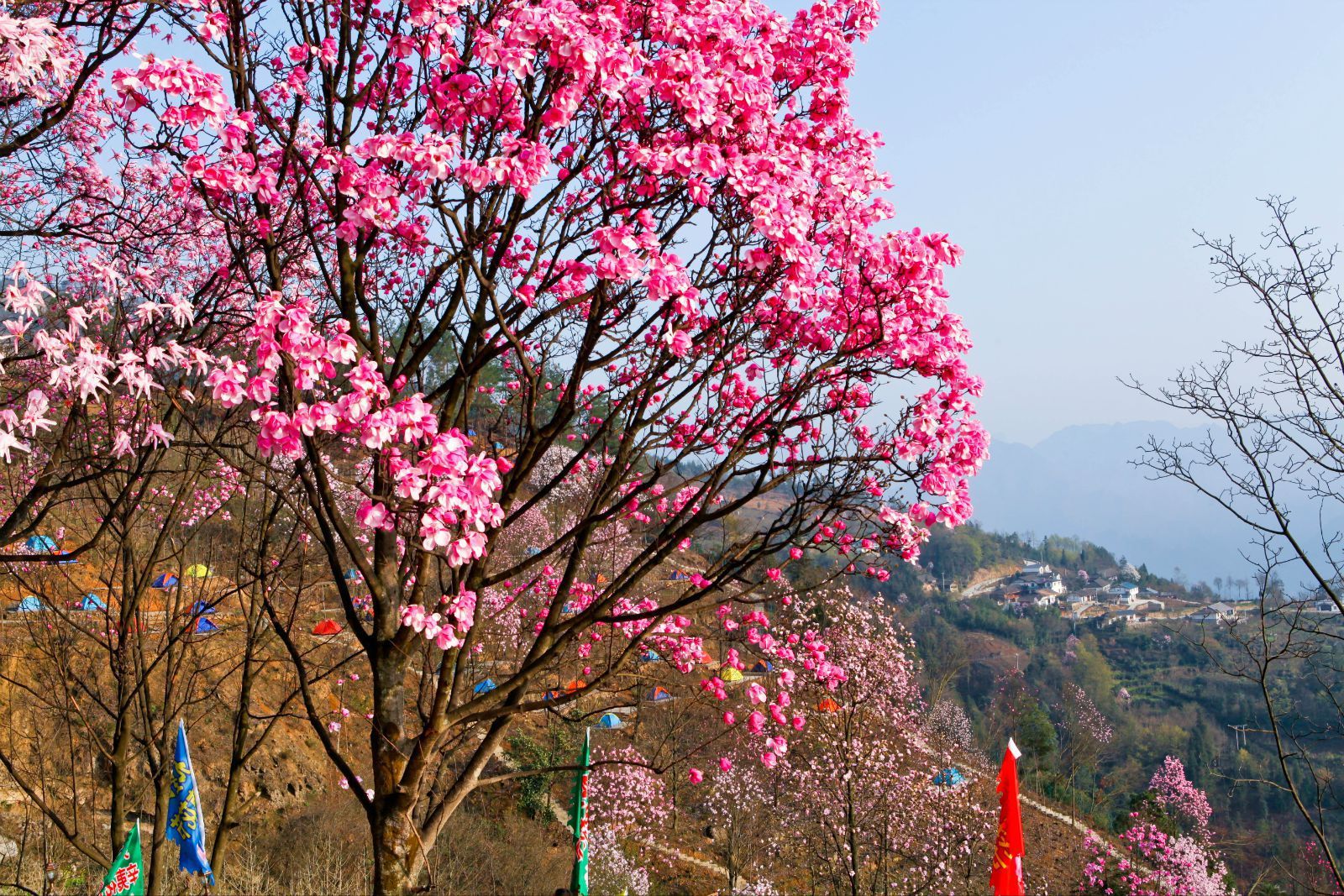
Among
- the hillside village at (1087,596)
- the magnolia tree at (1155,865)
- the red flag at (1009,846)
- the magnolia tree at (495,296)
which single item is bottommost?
the magnolia tree at (1155,865)

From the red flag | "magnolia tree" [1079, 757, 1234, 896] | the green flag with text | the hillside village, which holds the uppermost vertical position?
the hillside village

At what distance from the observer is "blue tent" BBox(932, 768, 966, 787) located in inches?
848

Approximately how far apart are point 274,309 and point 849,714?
1183 centimetres

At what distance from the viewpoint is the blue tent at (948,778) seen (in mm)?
21528

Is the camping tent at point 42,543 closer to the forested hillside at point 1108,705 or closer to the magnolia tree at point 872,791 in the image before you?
the magnolia tree at point 872,791

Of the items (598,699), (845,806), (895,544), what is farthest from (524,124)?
(598,699)

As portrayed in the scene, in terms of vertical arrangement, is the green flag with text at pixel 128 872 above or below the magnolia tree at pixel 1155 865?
above

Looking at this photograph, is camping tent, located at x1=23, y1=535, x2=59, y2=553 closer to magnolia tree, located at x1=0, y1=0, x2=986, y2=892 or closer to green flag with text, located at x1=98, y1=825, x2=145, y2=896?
green flag with text, located at x1=98, y1=825, x2=145, y2=896

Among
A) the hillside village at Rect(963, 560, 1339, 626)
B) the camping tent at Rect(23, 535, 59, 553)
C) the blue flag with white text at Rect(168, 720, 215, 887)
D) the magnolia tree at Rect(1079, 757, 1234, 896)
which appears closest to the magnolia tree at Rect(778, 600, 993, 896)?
the magnolia tree at Rect(1079, 757, 1234, 896)

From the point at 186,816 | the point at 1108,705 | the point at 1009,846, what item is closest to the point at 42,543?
the point at 186,816

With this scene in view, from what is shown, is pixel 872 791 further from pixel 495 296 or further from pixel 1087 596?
pixel 1087 596

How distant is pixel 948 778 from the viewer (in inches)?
866

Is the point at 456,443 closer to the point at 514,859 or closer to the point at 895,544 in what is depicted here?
the point at 895,544

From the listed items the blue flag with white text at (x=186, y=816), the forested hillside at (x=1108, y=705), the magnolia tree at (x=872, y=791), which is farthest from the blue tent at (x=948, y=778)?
the blue flag with white text at (x=186, y=816)
